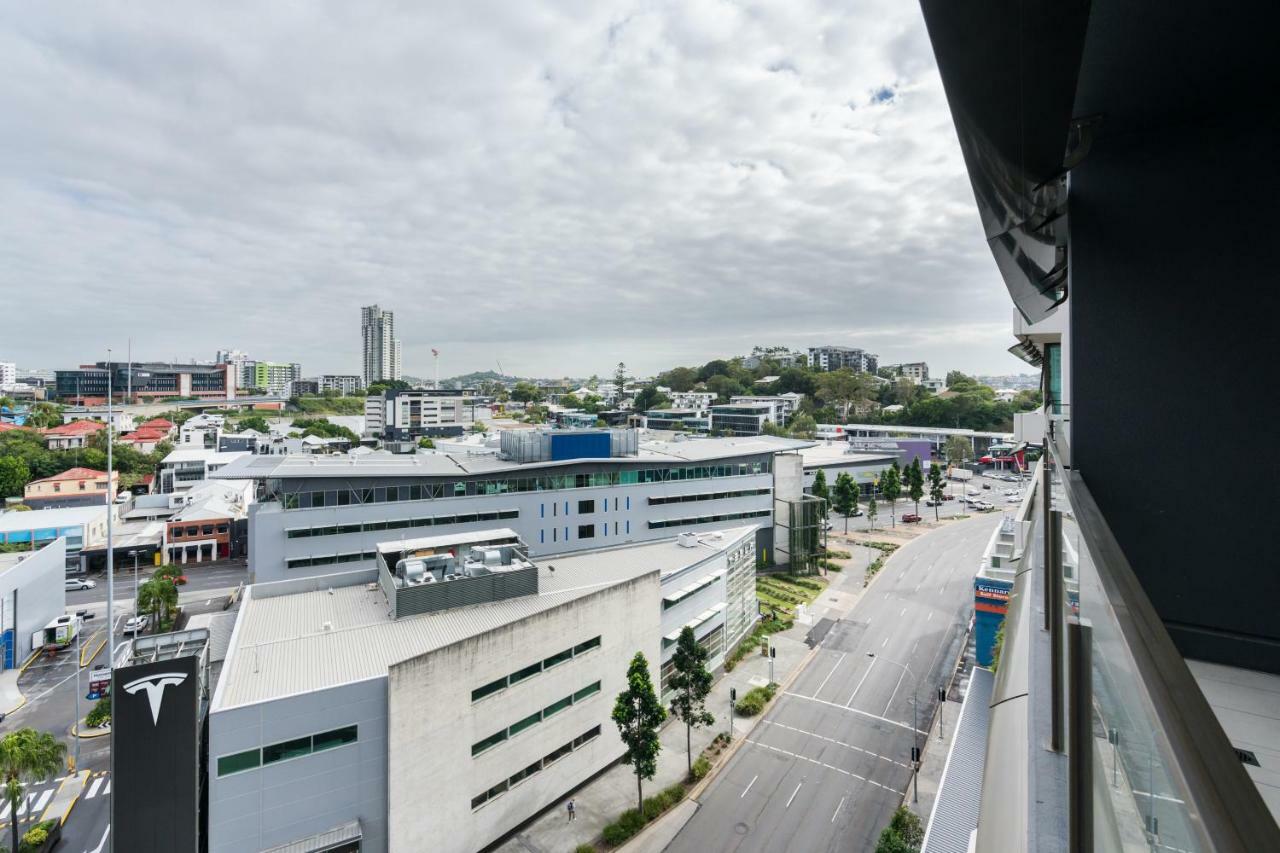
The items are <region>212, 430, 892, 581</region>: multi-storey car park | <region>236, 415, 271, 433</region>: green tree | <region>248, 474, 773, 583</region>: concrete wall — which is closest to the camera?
<region>248, 474, 773, 583</region>: concrete wall

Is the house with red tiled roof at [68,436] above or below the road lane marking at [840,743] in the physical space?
above

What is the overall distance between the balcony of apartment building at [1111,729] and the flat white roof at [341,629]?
9.21 m

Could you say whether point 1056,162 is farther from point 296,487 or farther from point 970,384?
point 970,384

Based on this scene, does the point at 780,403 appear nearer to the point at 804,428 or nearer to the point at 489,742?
the point at 804,428

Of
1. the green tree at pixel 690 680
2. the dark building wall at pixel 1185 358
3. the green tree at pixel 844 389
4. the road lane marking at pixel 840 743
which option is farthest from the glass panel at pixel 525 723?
the green tree at pixel 844 389

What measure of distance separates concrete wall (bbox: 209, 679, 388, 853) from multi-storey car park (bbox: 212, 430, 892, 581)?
963 centimetres

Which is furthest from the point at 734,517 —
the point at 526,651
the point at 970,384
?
the point at 970,384

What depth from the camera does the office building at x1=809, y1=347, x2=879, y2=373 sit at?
98.2 metres

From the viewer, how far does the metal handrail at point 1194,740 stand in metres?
0.36

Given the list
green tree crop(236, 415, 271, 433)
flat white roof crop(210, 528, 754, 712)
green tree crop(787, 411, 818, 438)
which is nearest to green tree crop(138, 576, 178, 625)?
flat white roof crop(210, 528, 754, 712)

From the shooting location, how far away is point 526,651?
10938 mm

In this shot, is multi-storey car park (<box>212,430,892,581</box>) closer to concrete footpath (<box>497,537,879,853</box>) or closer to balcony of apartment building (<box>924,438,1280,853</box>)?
concrete footpath (<box>497,537,879,853</box>)

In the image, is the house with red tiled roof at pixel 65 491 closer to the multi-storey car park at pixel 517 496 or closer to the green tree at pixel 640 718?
the multi-storey car park at pixel 517 496

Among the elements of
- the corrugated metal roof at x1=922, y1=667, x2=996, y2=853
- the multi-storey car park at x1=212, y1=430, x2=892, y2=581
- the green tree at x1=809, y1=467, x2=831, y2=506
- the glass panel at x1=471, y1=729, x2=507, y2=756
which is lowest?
the corrugated metal roof at x1=922, y1=667, x2=996, y2=853
